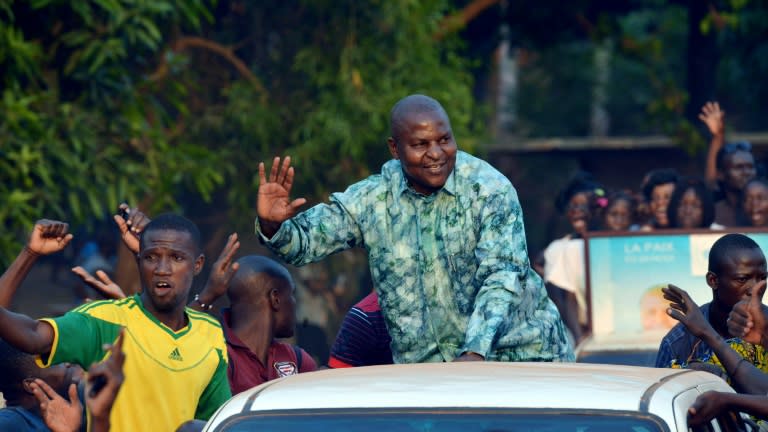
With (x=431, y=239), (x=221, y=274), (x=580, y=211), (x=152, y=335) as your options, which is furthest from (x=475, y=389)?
(x=580, y=211)

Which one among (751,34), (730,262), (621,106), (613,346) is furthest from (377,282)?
(621,106)

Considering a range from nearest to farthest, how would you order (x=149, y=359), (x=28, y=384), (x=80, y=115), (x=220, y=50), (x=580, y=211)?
(x=28, y=384), (x=149, y=359), (x=80, y=115), (x=580, y=211), (x=220, y=50)

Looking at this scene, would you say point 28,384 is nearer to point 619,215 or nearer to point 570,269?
point 570,269

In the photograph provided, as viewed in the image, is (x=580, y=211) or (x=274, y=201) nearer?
(x=274, y=201)

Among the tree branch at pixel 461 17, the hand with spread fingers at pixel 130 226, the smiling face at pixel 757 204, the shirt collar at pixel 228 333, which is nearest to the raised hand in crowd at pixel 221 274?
the shirt collar at pixel 228 333

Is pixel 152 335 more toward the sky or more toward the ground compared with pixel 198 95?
more toward the ground

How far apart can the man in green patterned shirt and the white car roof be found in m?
1.13

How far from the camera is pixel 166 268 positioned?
16.1 feet

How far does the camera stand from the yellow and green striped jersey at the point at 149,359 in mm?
4508

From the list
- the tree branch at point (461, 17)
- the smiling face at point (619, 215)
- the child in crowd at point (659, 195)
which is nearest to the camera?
the child in crowd at point (659, 195)

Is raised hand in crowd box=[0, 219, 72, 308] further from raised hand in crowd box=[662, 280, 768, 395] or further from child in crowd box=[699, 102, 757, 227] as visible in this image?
child in crowd box=[699, 102, 757, 227]

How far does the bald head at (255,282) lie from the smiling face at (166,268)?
135 cm

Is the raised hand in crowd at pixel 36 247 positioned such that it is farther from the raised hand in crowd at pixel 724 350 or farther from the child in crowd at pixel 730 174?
the child in crowd at pixel 730 174

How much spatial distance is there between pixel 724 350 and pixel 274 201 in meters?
1.59
